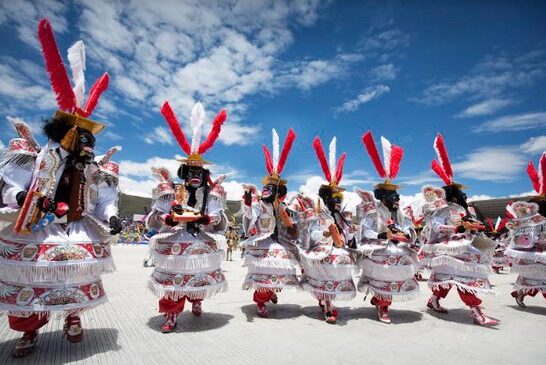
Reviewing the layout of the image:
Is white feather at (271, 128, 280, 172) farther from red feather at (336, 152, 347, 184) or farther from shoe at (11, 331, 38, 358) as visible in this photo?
shoe at (11, 331, 38, 358)

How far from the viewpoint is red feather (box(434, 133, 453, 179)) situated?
5.62 metres

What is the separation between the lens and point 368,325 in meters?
4.70

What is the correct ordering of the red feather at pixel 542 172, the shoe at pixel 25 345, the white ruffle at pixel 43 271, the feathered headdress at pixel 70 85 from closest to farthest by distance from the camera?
the white ruffle at pixel 43 271 < the shoe at pixel 25 345 < the feathered headdress at pixel 70 85 < the red feather at pixel 542 172

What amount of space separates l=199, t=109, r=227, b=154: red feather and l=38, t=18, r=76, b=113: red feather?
5.85ft

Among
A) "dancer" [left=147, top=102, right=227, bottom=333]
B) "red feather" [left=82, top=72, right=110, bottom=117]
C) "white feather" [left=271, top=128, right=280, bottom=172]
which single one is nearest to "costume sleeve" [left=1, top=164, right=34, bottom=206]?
"red feather" [left=82, top=72, right=110, bottom=117]

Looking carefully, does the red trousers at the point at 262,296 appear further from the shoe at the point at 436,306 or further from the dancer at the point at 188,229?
the shoe at the point at 436,306

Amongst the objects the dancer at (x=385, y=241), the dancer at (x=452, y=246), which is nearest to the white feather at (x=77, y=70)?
the dancer at (x=385, y=241)

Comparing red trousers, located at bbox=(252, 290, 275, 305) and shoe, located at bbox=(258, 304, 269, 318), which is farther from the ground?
red trousers, located at bbox=(252, 290, 275, 305)

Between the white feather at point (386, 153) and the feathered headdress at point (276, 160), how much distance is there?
5.24 feet

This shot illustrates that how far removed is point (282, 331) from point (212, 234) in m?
1.62

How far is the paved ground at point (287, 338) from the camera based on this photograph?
3.30 m

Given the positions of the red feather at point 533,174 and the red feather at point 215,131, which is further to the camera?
the red feather at point 533,174

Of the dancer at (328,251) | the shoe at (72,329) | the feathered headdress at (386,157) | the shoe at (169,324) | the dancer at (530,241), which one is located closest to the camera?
the shoe at (72,329)

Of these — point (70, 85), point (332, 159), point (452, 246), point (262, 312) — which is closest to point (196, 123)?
point (70, 85)
